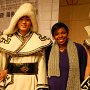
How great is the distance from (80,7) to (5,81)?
1800mm

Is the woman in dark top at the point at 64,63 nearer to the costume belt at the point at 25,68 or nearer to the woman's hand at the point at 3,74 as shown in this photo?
the costume belt at the point at 25,68

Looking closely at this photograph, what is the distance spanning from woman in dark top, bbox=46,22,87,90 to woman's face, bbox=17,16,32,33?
0.21 m

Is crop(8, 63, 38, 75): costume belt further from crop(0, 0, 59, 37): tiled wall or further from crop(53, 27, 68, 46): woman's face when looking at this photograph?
crop(0, 0, 59, 37): tiled wall

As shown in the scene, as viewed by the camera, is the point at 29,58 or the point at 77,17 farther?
the point at 77,17

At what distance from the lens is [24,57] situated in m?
2.18

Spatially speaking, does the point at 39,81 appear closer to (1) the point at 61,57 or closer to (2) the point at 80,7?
(1) the point at 61,57

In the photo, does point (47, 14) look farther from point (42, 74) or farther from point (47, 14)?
point (42, 74)

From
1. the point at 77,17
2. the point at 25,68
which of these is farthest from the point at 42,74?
the point at 77,17

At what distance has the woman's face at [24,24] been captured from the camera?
2193 millimetres

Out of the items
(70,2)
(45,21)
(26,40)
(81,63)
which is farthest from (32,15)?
(70,2)

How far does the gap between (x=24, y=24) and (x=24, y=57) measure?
27 centimetres

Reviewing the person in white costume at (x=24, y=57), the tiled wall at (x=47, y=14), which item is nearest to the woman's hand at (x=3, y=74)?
the person in white costume at (x=24, y=57)

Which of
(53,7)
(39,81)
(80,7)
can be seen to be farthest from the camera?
(80,7)

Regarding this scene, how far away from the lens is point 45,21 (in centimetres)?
309
